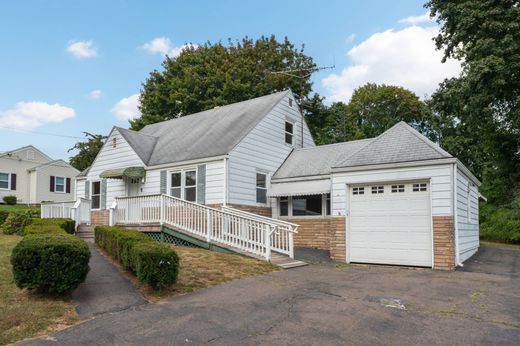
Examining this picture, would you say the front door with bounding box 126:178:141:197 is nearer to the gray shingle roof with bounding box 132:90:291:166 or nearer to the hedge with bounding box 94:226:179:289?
the gray shingle roof with bounding box 132:90:291:166

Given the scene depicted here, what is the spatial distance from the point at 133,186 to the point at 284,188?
6.72 meters

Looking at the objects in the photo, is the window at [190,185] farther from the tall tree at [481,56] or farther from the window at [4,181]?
the window at [4,181]

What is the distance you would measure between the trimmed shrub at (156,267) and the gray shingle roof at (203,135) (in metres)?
7.94

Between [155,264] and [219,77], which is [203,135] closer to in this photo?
[155,264]

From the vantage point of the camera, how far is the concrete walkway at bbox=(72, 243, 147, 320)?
261 inches

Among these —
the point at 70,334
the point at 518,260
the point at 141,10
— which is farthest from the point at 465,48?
the point at 70,334

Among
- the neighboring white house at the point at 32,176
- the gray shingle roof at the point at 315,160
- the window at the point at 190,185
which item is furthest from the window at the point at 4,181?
the gray shingle roof at the point at 315,160

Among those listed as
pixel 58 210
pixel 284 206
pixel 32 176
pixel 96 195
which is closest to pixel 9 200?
pixel 32 176

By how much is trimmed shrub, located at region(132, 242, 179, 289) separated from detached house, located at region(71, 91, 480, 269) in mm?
4159

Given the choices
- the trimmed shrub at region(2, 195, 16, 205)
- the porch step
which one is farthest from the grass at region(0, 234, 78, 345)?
the trimmed shrub at region(2, 195, 16, 205)

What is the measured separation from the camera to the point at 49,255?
6613mm

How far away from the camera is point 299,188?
52.4 feet

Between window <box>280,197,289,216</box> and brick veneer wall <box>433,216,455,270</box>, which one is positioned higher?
window <box>280,197,289,216</box>

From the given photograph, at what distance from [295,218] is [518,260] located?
749cm
